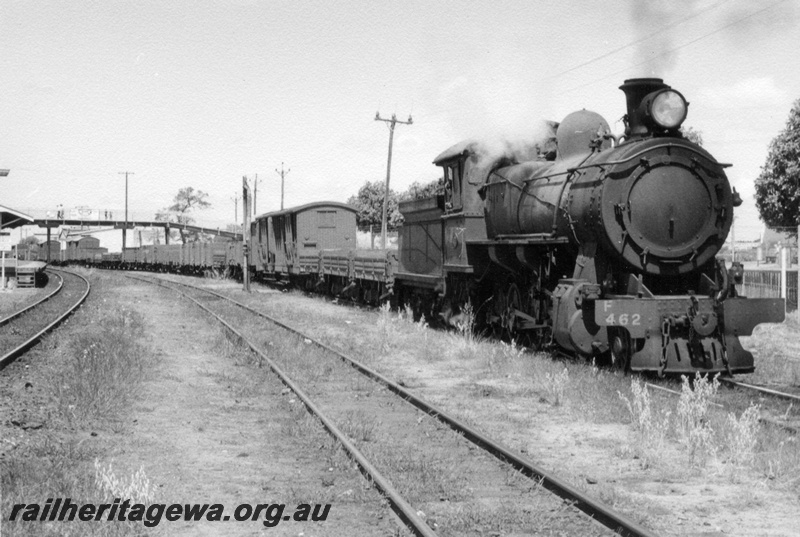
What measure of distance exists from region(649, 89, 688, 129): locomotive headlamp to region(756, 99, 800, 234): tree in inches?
946

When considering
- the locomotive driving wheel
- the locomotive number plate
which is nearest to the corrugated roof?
the locomotive driving wheel

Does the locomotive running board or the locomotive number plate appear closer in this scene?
the locomotive number plate

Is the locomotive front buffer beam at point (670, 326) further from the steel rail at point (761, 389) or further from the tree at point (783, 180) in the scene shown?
the tree at point (783, 180)

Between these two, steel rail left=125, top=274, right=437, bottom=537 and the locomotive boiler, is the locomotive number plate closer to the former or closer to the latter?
the locomotive boiler

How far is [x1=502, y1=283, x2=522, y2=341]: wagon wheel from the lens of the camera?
1262 cm

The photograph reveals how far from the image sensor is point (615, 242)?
9.54 m

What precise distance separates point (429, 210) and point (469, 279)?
2.19 metres

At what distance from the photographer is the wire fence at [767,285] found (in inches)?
860

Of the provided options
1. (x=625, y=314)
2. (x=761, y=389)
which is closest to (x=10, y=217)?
(x=625, y=314)

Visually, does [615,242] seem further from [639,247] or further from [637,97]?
[637,97]

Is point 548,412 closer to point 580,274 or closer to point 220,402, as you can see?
point 580,274

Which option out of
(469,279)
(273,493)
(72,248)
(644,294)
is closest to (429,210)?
(469,279)

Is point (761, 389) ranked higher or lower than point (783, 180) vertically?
lower

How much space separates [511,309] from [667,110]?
4224mm
